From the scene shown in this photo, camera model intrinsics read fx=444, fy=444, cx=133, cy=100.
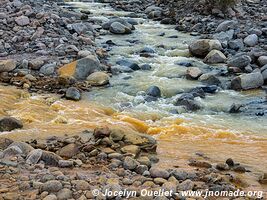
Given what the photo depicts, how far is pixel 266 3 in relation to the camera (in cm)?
1852

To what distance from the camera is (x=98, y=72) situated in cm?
1078

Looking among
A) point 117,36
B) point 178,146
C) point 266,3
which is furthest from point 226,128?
point 266,3

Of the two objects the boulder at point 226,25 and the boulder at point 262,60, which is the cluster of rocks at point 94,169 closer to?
the boulder at point 262,60

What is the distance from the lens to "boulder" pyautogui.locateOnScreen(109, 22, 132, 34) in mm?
15391

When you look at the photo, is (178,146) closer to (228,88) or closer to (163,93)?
(163,93)

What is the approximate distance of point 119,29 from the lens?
1539cm

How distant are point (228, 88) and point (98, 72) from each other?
314 cm

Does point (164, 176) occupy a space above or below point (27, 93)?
above

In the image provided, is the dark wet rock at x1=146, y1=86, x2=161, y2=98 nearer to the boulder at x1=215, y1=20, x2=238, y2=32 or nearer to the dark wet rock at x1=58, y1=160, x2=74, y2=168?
the dark wet rock at x1=58, y1=160, x2=74, y2=168

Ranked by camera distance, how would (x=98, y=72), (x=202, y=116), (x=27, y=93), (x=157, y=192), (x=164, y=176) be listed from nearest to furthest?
(x=157, y=192) → (x=164, y=176) → (x=202, y=116) → (x=27, y=93) → (x=98, y=72)

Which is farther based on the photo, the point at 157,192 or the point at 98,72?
the point at 98,72

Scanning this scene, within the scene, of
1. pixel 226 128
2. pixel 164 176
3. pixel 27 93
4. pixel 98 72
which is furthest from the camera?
pixel 98 72

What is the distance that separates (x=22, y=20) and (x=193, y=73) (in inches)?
220

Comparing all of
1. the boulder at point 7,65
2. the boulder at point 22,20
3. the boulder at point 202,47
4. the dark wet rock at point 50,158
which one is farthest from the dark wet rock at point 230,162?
the boulder at point 22,20
